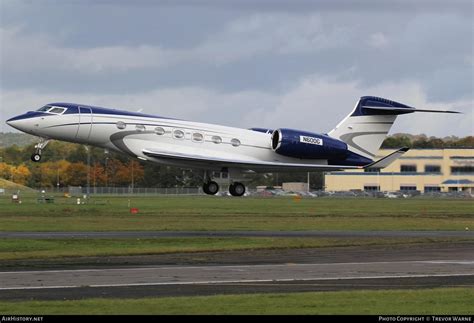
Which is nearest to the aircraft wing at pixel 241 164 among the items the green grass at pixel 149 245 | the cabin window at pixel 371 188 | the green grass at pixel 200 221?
the green grass at pixel 149 245

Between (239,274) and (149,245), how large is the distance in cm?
1222

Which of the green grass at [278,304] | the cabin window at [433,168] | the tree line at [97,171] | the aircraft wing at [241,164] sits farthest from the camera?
the tree line at [97,171]

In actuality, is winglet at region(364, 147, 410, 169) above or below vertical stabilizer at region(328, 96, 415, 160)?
below

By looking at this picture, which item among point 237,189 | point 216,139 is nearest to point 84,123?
point 216,139

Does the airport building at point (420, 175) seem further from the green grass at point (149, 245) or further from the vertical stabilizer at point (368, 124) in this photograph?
the green grass at point (149, 245)

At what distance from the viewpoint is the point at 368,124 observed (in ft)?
159

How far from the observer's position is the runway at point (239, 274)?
2373cm

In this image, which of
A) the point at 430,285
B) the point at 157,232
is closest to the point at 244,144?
the point at 157,232

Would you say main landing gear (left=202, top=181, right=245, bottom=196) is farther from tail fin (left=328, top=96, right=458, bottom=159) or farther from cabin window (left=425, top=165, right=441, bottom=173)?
cabin window (left=425, top=165, right=441, bottom=173)

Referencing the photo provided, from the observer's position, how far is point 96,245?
38.8 meters

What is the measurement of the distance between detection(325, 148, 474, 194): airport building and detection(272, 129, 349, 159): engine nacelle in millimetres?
40747

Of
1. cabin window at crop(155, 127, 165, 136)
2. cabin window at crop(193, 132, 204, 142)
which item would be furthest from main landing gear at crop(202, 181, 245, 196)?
cabin window at crop(155, 127, 165, 136)

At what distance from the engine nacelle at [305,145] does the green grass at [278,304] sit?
23.1 meters

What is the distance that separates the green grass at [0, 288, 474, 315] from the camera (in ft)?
64.0
